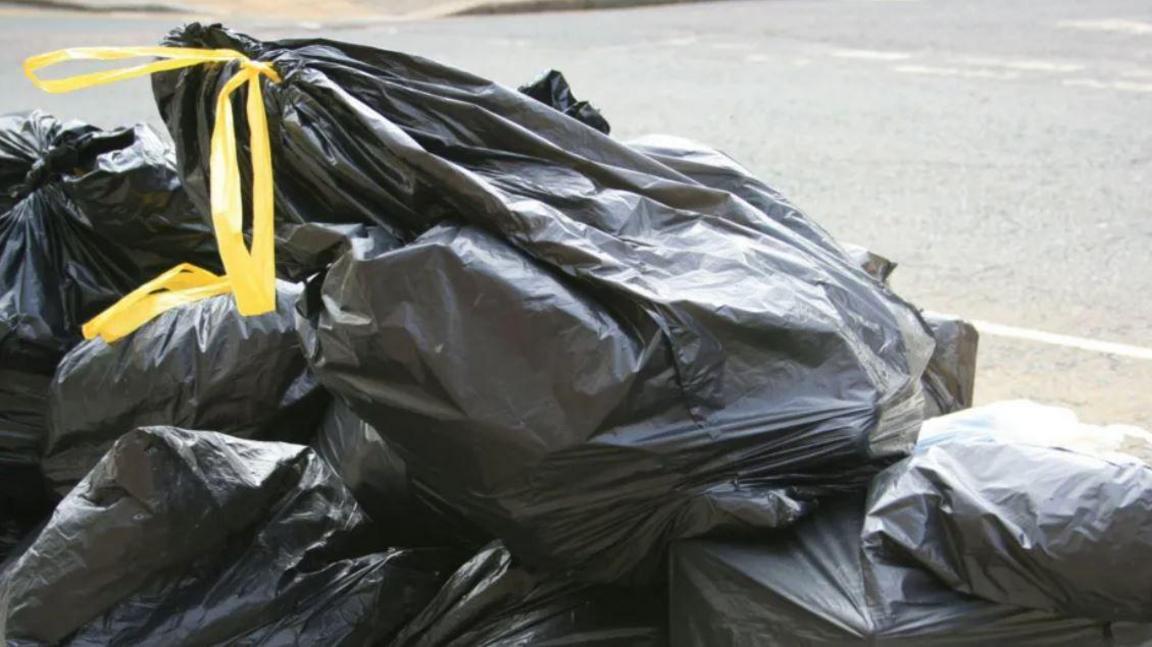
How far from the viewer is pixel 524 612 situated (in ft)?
6.04

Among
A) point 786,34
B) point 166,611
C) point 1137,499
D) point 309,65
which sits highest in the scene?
point 309,65

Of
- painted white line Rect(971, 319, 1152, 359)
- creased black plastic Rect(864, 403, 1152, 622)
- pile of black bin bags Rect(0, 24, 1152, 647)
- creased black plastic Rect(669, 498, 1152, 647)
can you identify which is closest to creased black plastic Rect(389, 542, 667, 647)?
pile of black bin bags Rect(0, 24, 1152, 647)

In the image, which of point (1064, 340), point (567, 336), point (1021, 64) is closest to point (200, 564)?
point (567, 336)

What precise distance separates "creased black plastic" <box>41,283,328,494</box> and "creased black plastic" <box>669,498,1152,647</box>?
33.4 inches

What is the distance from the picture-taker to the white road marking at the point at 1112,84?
6.78m

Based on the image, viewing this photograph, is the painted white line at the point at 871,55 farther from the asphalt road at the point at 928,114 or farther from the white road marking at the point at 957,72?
the white road marking at the point at 957,72

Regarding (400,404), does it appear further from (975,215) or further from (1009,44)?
(1009,44)

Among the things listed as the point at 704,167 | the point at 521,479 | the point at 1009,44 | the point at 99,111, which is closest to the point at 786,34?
the point at 1009,44

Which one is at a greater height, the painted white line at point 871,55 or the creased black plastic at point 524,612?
the creased black plastic at point 524,612

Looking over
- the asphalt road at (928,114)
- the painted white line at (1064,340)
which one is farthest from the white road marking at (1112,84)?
the painted white line at (1064,340)

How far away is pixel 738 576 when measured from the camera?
1.57 metres

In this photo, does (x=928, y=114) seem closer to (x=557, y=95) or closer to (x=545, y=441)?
(x=557, y=95)

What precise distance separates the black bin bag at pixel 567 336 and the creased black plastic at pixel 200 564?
31 cm

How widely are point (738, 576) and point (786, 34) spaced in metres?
7.87
